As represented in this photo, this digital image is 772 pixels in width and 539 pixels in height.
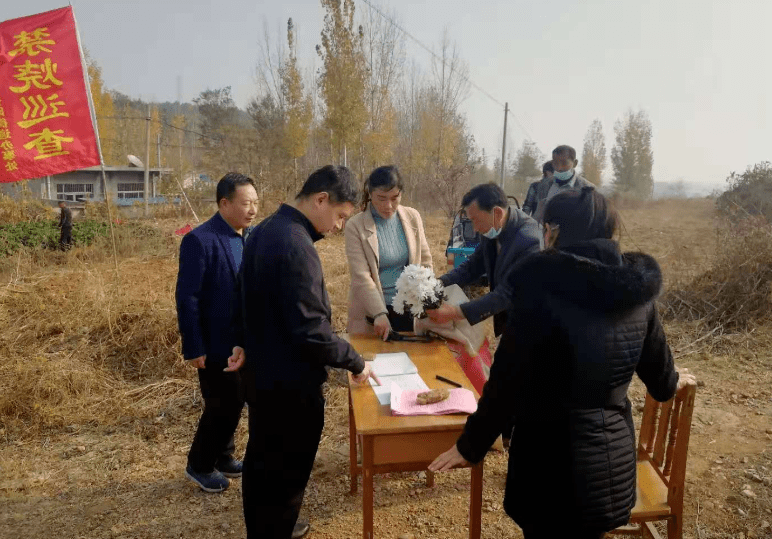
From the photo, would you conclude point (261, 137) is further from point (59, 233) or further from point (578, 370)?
point (578, 370)

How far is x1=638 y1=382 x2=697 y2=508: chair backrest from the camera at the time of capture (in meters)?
1.97

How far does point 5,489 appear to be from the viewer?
3.17 meters

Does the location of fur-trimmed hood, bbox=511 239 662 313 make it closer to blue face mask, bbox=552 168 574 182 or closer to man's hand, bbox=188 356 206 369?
man's hand, bbox=188 356 206 369

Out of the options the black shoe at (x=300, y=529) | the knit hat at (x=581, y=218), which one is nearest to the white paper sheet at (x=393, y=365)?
the black shoe at (x=300, y=529)

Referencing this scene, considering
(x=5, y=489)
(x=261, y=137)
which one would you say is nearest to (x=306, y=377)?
(x=5, y=489)

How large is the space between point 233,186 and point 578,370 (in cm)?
203

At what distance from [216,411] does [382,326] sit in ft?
3.37

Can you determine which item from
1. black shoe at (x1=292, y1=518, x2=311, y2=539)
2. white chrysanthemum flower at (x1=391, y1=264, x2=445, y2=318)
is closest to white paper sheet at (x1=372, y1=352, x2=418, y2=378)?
white chrysanthemum flower at (x1=391, y1=264, x2=445, y2=318)

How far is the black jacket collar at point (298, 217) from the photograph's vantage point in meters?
1.95

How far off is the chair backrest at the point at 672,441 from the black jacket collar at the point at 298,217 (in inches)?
59.7

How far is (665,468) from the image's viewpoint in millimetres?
2154

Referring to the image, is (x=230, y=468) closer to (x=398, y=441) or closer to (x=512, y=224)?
(x=398, y=441)

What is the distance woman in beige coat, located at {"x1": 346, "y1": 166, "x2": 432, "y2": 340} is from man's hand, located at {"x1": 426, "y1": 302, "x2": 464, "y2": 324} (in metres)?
0.28

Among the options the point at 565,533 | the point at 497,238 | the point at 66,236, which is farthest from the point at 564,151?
the point at 66,236
